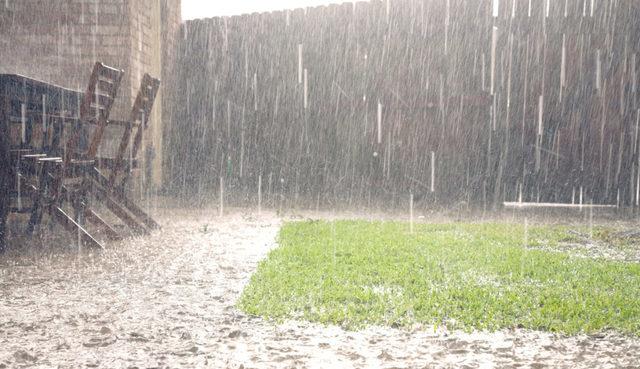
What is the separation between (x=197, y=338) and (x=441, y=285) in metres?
1.60

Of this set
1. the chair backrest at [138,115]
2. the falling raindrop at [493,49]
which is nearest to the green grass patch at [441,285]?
the chair backrest at [138,115]

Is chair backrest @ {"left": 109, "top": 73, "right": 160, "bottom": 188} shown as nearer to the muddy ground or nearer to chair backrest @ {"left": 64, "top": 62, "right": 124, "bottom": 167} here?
chair backrest @ {"left": 64, "top": 62, "right": 124, "bottom": 167}

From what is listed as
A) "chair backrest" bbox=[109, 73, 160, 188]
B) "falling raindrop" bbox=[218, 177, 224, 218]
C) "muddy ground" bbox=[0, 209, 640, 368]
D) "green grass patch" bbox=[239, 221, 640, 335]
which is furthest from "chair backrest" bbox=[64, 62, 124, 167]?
"falling raindrop" bbox=[218, 177, 224, 218]

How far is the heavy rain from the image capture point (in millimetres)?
2697

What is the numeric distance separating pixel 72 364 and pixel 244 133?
32.7 ft

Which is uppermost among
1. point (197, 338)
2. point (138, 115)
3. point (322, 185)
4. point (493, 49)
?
point (493, 49)

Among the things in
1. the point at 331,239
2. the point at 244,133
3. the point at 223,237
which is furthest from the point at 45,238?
the point at 244,133

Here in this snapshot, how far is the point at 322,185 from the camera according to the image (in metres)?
11.5

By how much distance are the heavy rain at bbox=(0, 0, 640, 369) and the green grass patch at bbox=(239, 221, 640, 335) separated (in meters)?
0.02

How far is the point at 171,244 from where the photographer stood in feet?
16.8

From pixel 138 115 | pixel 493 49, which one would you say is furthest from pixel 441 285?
pixel 493 49

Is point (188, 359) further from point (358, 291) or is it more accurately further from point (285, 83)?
point (285, 83)

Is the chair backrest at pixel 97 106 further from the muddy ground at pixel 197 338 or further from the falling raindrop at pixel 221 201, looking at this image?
the falling raindrop at pixel 221 201

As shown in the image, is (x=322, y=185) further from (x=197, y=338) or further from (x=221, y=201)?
(x=197, y=338)
